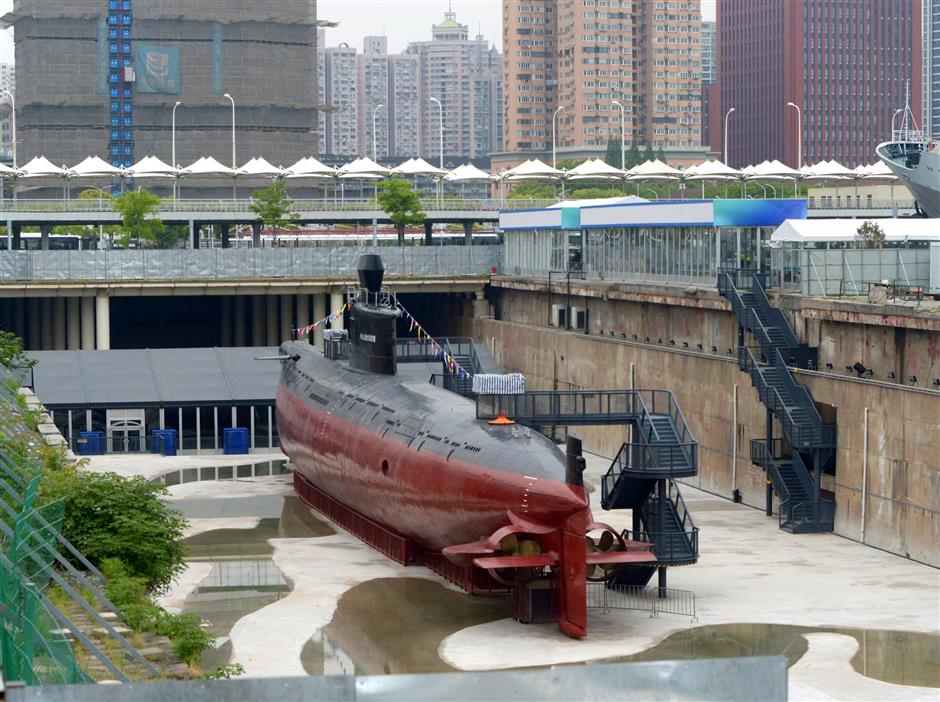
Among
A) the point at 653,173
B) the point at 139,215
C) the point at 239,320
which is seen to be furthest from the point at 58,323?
the point at 653,173

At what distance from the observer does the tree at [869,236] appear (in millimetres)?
59531

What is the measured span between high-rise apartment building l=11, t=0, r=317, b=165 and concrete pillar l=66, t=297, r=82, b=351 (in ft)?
357

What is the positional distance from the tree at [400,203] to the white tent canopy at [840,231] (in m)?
42.5

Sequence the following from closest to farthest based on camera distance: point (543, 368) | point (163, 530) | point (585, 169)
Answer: point (163, 530) < point (543, 368) < point (585, 169)

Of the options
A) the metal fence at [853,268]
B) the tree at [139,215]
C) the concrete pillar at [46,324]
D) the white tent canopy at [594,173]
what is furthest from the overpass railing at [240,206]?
the metal fence at [853,268]

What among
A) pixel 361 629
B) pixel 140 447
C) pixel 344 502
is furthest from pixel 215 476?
pixel 361 629

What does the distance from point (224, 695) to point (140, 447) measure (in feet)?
193

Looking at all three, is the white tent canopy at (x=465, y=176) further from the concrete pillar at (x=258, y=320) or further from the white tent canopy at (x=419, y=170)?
the concrete pillar at (x=258, y=320)

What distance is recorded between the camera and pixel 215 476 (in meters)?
65.2

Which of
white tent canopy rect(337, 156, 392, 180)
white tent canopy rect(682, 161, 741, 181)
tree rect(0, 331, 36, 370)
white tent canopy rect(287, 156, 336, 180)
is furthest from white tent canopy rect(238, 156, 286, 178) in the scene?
tree rect(0, 331, 36, 370)

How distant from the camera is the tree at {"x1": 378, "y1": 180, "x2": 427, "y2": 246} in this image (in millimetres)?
100188

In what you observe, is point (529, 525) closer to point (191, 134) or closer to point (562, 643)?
Result: point (562, 643)

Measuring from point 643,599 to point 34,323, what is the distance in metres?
57.1

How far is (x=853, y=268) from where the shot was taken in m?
57.1
